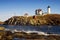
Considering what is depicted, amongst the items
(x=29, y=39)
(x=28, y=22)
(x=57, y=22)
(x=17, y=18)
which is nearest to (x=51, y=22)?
(x=57, y=22)

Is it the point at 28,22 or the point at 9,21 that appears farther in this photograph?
the point at 9,21

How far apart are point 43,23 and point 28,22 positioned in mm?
13122

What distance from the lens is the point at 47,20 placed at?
167 meters

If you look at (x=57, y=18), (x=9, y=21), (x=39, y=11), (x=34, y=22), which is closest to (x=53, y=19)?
(x=57, y=18)

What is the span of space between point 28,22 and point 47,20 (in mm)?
17226

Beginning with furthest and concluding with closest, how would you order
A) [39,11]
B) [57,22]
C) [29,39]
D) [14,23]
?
[14,23], [57,22], [39,11], [29,39]

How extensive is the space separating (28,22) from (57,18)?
26.1 m

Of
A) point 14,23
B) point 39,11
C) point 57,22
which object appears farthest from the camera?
point 14,23

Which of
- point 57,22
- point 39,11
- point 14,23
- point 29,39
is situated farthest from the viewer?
point 14,23

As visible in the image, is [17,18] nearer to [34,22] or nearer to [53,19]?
[34,22]

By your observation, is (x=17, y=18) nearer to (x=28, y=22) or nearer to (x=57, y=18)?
(x=28, y=22)

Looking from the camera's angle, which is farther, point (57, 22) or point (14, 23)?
point (14, 23)

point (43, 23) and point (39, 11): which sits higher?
point (39, 11)

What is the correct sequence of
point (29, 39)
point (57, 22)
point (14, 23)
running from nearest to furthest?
point (29, 39) → point (57, 22) → point (14, 23)
